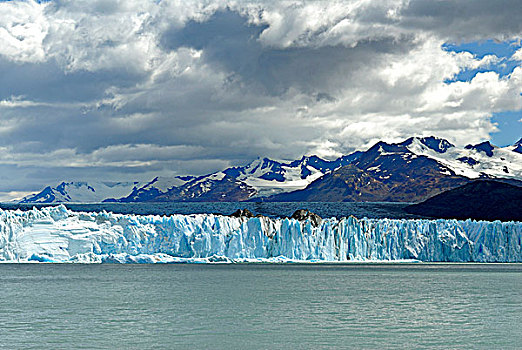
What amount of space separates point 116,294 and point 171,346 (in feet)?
50.9

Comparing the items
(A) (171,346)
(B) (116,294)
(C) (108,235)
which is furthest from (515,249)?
(A) (171,346)

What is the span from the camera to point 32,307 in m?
28.3

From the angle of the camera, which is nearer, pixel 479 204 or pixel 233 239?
pixel 233 239

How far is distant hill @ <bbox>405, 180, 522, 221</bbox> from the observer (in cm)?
11444

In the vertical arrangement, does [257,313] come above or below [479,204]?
below

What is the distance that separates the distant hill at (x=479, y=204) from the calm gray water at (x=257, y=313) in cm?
7308

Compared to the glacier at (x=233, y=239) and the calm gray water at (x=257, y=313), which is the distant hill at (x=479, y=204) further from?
the calm gray water at (x=257, y=313)

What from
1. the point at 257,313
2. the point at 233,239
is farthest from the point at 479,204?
the point at 257,313

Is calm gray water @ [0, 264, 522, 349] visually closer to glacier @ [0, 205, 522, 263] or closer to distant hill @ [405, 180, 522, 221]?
glacier @ [0, 205, 522, 263]

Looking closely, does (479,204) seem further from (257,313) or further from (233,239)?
(257,313)

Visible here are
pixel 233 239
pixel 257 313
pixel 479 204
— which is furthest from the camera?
pixel 479 204

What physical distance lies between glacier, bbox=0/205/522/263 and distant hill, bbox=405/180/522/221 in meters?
53.7

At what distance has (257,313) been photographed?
26.8 m

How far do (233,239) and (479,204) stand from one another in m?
82.3
